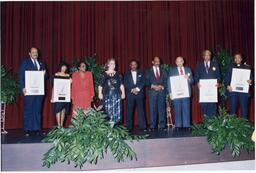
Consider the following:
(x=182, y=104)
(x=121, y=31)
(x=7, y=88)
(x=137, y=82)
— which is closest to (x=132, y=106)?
(x=137, y=82)

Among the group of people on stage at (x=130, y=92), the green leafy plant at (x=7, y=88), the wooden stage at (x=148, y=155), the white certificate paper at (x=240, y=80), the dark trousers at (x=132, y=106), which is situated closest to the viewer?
the wooden stage at (x=148, y=155)

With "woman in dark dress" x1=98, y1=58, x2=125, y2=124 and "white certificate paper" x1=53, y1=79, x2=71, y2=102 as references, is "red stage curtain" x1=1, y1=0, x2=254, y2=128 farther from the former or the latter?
"woman in dark dress" x1=98, y1=58, x2=125, y2=124

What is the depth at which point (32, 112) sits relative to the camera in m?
4.41

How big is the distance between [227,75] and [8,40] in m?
4.21

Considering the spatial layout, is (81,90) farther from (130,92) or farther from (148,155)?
(148,155)

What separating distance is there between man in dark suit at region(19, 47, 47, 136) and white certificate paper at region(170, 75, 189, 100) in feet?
6.03

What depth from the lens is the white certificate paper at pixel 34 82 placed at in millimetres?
4273

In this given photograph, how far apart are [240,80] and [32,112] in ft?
10.0

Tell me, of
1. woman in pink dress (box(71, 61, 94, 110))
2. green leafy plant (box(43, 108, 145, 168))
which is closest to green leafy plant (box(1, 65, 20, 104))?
woman in pink dress (box(71, 61, 94, 110))

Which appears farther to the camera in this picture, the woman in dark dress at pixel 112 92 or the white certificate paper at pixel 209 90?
the white certificate paper at pixel 209 90

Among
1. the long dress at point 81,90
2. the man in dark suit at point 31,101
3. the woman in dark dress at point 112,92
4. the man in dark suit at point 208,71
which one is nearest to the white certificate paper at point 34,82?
the man in dark suit at point 31,101

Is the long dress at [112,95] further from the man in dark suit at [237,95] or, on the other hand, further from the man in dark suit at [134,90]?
the man in dark suit at [237,95]

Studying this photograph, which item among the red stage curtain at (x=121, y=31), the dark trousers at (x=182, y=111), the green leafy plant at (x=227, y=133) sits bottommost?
the green leafy plant at (x=227, y=133)

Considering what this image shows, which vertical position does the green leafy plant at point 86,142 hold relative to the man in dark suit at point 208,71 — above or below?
below
